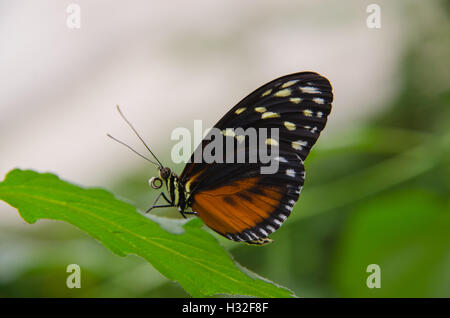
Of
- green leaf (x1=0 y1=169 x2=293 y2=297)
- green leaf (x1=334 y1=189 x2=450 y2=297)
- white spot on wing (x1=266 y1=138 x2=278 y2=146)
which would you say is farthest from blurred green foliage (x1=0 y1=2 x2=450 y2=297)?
green leaf (x1=0 y1=169 x2=293 y2=297)

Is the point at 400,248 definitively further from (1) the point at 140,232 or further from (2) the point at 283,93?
(1) the point at 140,232

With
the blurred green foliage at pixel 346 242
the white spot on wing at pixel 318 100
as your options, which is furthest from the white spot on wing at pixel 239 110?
the blurred green foliage at pixel 346 242

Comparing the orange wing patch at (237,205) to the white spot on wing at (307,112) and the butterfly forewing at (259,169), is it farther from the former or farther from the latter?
the white spot on wing at (307,112)

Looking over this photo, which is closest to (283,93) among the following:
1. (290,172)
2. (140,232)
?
(290,172)

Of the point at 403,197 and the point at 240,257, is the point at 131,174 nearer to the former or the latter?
the point at 240,257

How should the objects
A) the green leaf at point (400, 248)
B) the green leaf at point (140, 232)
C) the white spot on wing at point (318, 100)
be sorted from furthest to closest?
the green leaf at point (400, 248)
the white spot on wing at point (318, 100)
the green leaf at point (140, 232)
